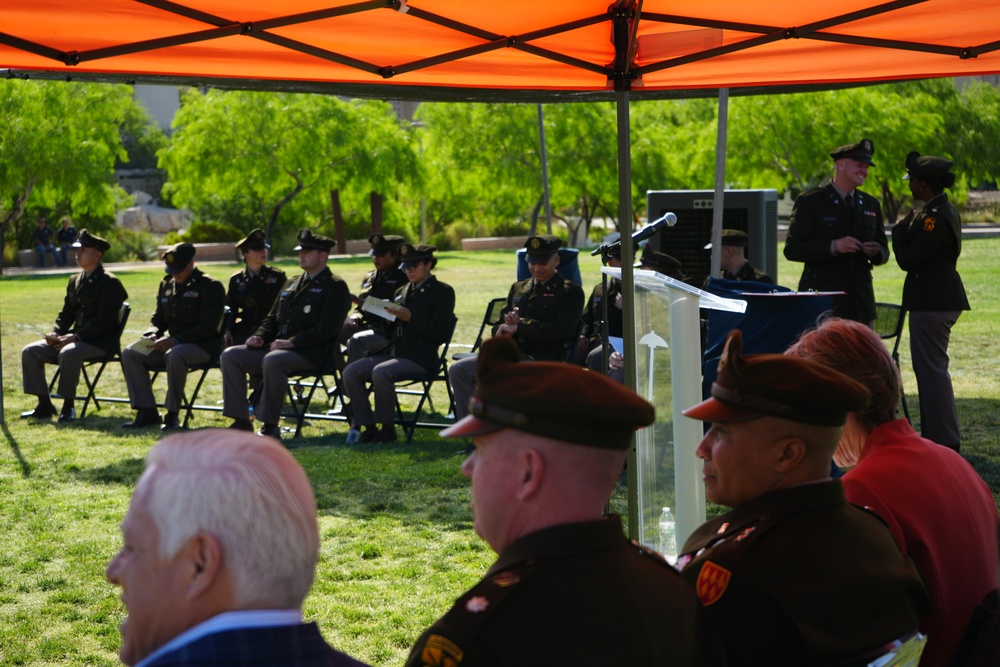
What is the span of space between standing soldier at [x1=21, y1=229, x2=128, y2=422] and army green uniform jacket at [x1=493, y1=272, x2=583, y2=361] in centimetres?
389

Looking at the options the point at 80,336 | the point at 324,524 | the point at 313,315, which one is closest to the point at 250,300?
the point at 313,315

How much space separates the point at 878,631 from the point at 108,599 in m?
4.13

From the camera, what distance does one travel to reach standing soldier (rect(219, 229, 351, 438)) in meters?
9.30

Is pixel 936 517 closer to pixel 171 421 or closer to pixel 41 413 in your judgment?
pixel 171 421

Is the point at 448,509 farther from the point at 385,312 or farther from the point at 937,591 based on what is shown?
the point at 937,591

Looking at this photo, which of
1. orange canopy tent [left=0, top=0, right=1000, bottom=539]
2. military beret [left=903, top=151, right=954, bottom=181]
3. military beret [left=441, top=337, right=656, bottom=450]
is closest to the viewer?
military beret [left=441, top=337, right=656, bottom=450]

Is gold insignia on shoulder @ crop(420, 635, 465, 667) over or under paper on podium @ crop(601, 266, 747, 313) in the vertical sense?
under

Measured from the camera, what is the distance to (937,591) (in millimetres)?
2547

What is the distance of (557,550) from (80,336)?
949cm

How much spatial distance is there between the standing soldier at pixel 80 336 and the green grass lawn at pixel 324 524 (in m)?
0.35

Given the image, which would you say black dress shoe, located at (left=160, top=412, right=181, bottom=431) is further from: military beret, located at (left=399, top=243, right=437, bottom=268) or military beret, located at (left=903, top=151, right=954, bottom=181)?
military beret, located at (left=903, top=151, right=954, bottom=181)

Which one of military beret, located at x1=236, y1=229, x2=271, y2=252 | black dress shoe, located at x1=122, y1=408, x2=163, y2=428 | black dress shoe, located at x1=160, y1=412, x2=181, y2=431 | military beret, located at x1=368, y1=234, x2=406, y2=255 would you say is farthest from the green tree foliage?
black dress shoe, located at x1=160, y1=412, x2=181, y2=431

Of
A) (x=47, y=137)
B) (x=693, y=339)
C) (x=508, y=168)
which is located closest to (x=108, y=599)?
(x=693, y=339)

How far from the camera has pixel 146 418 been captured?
1002 centimetres
